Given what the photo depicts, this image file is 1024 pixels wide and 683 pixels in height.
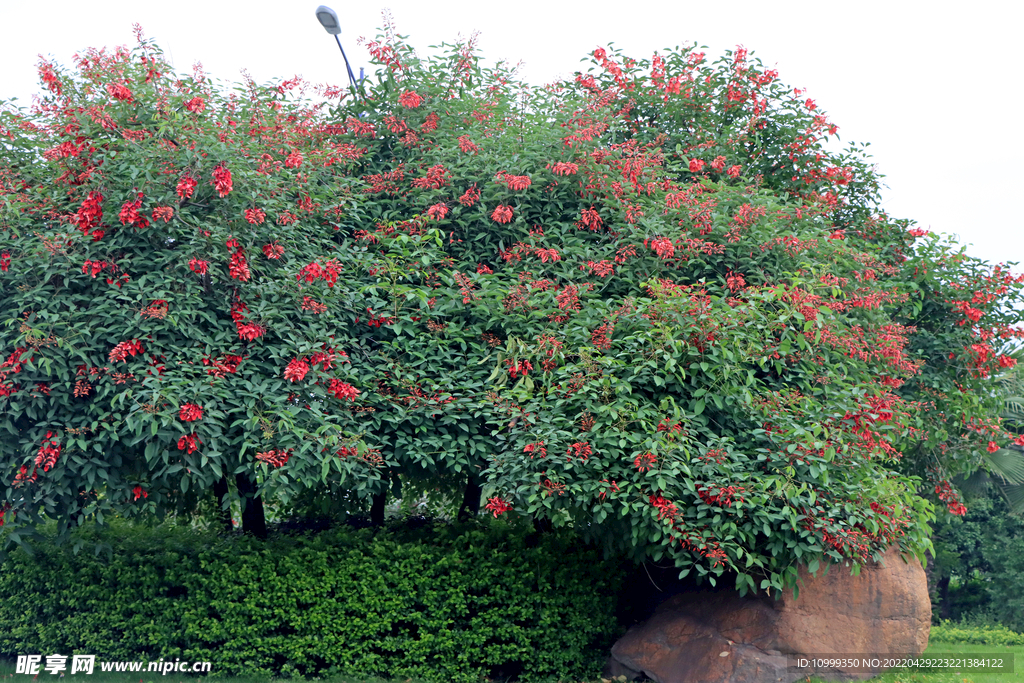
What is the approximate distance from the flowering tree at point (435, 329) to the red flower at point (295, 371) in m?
0.02

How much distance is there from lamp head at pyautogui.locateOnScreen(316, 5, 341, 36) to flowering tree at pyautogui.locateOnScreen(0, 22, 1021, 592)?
1.27 metres

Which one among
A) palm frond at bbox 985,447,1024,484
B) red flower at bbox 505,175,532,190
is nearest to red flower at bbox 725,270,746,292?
red flower at bbox 505,175,532,190

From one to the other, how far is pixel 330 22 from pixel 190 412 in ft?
19.5

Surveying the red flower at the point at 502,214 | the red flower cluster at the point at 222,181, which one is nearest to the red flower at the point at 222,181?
the red flower cluster at the point at 222,181

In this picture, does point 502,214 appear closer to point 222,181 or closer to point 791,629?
point 222,181

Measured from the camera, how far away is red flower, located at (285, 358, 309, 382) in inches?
247

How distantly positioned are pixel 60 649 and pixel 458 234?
6034mm

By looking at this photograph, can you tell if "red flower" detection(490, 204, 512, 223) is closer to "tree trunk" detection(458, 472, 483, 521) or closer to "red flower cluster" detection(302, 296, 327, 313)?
"red flower cluster" detection(302, 296, 327, 313)

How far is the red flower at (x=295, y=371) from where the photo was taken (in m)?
6.28

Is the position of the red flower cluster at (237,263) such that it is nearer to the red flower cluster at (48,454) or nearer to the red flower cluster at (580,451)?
the red flower cluster at (48,454)

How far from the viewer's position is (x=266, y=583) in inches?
300

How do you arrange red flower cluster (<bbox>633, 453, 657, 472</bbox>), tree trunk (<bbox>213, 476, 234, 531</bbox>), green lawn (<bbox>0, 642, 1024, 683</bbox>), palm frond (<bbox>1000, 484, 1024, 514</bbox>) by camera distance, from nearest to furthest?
red flower cluster (<bbox>633, 453, 657, 472</bbox>), green lawn (<bbox>0, 642, 1024, 683</bbox>), tree trunk (<bbox>213, 476, 234, 531</bbox>), palm frond (<bbox>1000, 484, 1024, 514</bbox>)

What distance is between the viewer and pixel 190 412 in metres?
5.83

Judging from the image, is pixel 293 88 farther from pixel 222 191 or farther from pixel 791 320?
pixel 791 320
